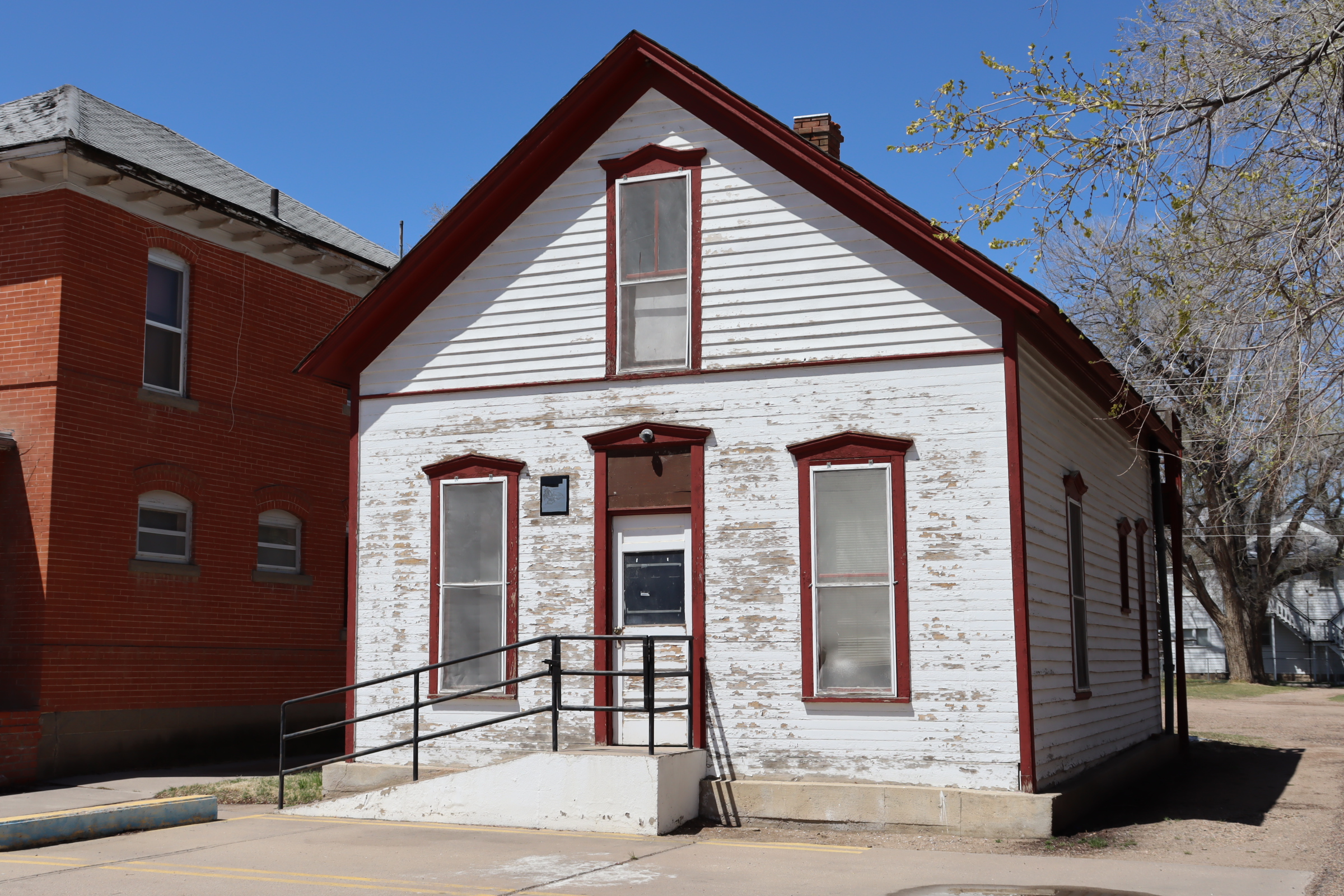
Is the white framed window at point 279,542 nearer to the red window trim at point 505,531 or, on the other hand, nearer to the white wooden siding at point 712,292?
the white wooden siding at point 712,292

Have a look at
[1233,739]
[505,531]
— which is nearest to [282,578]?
[505,531]

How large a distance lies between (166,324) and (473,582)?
23.5 feet

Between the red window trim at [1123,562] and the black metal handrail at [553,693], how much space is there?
24.7 ft

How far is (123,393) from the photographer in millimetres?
16594

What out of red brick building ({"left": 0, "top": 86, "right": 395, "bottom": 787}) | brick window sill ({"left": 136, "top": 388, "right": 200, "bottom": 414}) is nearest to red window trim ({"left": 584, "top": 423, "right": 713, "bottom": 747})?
red brick building ({"left": 0, "top": 86, "right": 395, "bottom": 787})

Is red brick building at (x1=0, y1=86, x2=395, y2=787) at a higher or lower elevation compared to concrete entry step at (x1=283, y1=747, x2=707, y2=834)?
higher

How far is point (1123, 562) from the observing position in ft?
57.5

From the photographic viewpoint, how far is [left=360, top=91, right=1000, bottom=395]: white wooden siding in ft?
40.2

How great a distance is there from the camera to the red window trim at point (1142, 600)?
18.6 m

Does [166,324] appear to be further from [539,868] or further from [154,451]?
[539,868]

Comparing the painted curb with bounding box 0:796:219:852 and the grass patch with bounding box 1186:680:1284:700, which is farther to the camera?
the grass patch with bounding box 1186:680:1284:700

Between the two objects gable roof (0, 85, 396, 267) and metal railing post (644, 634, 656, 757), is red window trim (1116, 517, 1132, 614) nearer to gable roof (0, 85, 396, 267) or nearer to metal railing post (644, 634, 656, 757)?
metal railing post (644, 634, 656, 757)

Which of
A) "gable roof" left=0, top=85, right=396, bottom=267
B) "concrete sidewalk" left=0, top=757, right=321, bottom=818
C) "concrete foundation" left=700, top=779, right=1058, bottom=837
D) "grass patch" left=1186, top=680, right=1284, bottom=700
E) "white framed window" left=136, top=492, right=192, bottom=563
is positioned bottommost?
"grass patch" left=1186, top=680, right=1284, bottom=700

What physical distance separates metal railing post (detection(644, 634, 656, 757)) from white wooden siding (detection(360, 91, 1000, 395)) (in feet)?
9.86
